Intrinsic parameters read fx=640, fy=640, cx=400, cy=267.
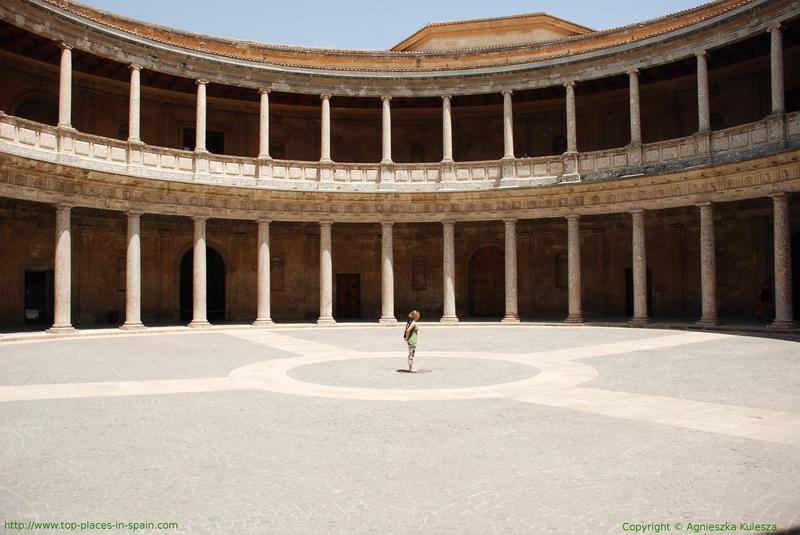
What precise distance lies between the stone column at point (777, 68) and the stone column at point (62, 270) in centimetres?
2458

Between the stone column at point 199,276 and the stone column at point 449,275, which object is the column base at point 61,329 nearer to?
the stone column at point 199,276

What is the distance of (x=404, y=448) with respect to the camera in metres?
7.17

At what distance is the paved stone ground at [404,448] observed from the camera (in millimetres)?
5270

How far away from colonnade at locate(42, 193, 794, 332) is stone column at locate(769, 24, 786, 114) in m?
3.04

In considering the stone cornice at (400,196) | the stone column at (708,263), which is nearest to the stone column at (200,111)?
the stone cornice at (400,196)

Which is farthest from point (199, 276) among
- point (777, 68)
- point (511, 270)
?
point (777, 68)

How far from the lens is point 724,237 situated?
89.0 feet

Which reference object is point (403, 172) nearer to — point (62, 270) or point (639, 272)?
point (639, 272)

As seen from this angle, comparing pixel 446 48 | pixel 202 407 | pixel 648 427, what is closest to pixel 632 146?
pixel 446 48

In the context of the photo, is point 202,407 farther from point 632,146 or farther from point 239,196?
point 632,146

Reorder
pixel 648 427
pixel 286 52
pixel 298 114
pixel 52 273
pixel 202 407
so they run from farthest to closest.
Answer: pixel 298 114 < pixel 286 52 < pixel 52 273 < pixel 202 407 < pixel 648 427

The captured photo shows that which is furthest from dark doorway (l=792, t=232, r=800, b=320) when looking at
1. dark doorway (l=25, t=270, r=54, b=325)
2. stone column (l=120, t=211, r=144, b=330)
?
dark doorway (l=25, t=270, r=54, b=325)

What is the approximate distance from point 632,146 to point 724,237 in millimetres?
5970

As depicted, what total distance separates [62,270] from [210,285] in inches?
350
